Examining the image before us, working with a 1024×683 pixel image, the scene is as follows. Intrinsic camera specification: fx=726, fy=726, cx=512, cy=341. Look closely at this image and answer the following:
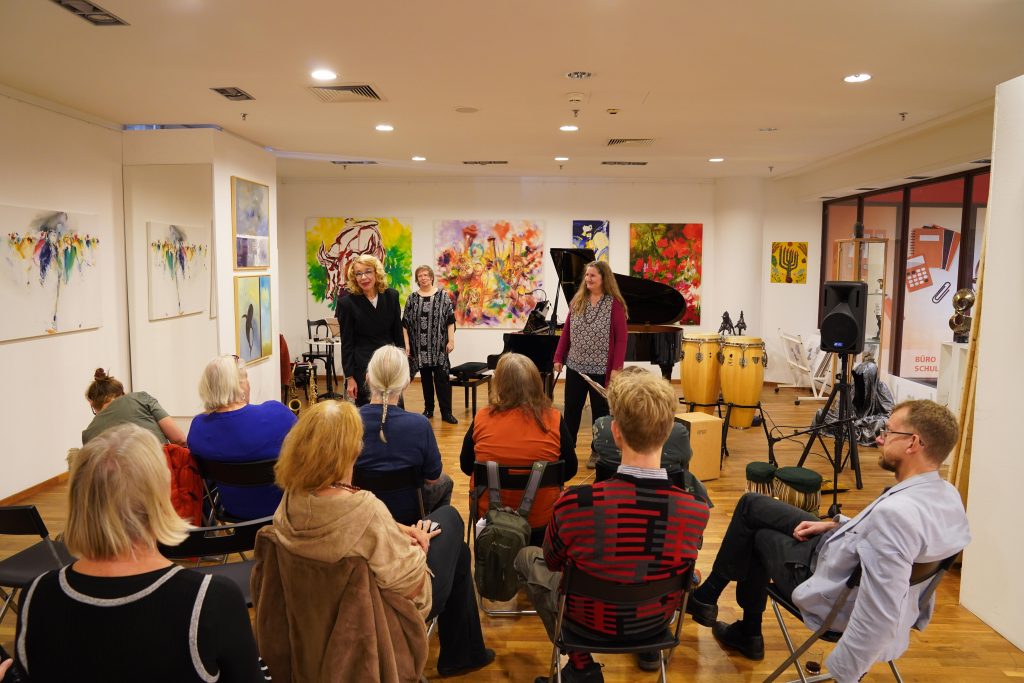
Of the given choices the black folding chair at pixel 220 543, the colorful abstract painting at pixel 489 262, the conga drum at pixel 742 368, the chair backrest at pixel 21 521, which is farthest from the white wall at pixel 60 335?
the conga drum at pixel 742 368

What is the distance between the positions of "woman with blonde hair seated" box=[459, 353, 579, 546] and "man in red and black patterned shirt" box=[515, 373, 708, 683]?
846mm

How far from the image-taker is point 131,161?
6.38m

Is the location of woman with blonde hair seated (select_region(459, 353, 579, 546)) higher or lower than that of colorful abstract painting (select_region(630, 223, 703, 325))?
lower

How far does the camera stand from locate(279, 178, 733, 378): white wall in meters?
10.3

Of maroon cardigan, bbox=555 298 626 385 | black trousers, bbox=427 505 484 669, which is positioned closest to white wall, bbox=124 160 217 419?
maroon cardigan, bbox=555 298 626 385

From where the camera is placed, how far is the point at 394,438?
2850 mm

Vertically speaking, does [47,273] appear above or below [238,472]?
above

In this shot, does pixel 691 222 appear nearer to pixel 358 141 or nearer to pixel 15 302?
pixel 358 141

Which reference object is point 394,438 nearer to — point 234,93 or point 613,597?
point 613,597

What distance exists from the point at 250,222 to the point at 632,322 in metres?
3.92

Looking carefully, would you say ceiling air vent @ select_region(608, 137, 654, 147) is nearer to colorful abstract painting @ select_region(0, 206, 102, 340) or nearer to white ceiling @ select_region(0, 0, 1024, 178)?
white ceiling @ select_region(0, 0, 1024, 178)

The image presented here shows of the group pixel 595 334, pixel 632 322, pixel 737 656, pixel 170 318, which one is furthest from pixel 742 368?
pixel 170 318

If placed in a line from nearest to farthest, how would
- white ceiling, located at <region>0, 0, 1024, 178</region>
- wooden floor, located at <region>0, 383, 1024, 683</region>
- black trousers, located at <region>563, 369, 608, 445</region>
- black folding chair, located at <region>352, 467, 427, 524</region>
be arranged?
black folding chair, located at <region>352, 467, 427, 524</region> → wooden floor, located at <region>0, 383, 1024, 683</region> → white ceiling, located at <region>0, 0, 1024, 178</region> → black trousers, located at <region>563, 369, 608, 445</region>

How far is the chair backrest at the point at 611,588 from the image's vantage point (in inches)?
85.4
